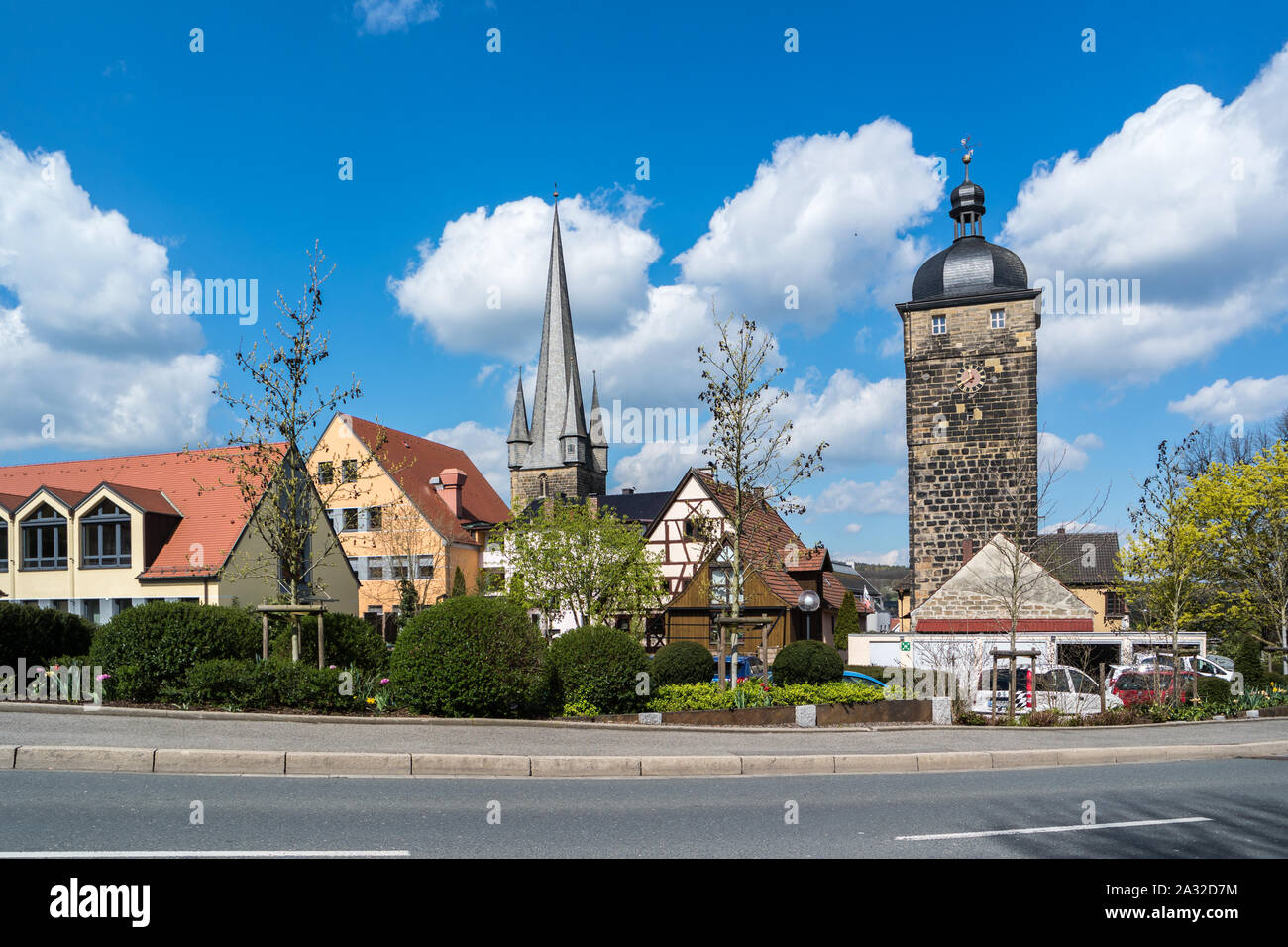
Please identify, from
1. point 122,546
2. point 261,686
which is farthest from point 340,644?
point 122,546

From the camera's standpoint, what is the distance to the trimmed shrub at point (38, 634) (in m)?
15.7

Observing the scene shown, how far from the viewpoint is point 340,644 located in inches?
574

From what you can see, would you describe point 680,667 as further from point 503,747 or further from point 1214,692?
point 1214,692

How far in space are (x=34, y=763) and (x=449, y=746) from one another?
163 inches

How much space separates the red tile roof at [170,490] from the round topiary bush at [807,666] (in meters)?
22.4

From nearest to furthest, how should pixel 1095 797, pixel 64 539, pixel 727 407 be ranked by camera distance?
pixel 1095 797
pixel 727 407
pixel 64 539

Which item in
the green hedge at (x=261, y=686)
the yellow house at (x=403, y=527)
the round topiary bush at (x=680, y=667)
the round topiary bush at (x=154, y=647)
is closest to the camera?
the green hedge at (x=261, y=686)

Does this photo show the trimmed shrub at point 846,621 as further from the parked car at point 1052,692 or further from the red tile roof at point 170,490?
the red tile roof at point 170,490

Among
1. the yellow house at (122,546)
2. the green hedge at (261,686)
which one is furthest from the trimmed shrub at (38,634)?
the yellow house at (122,546)

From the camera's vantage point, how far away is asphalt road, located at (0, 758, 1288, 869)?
21.9 ft

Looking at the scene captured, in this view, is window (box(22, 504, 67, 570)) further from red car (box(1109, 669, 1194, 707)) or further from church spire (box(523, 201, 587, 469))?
church spire (box(523, 201, 587, 469))

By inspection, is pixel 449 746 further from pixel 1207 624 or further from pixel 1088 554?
pixel 1088 554
